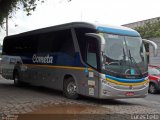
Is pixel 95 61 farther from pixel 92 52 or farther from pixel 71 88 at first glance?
pixel 71 88

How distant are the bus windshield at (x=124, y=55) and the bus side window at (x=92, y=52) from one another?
40cm

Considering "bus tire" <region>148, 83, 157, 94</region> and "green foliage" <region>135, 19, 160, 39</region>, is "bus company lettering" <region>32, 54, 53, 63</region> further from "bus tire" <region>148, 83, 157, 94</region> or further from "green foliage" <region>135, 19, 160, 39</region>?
"green foliage" <region>135, 19, 160, 39</region>

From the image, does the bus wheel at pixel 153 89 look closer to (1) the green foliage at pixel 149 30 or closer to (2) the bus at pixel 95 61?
(2) the bus at pixel 95 61

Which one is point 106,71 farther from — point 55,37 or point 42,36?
point 42,36

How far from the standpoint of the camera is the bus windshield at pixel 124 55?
13.4 m

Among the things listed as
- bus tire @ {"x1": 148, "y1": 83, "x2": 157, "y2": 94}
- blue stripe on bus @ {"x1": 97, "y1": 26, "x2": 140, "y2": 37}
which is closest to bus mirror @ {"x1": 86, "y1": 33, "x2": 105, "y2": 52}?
blue stripe on bus @ {"x1": 97, "y1": 26, "x2": 140, "y2": 37}

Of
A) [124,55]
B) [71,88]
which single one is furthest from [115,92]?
[71,88]

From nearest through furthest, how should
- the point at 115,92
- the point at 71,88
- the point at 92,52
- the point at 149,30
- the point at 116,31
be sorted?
the point at 115,92, the point at 92,52, the point at 116,31, the point at 71,88, the point at 149,30

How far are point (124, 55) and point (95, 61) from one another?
3.82ft

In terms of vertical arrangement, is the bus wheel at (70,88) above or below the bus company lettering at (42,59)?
below

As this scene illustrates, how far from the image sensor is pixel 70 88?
15.0 m

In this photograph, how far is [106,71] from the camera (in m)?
13.2

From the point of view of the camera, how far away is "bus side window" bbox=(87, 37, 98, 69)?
1348 centimetres

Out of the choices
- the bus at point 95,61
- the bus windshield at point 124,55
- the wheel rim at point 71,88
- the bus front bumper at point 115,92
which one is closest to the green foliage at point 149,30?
the bus at point 95,61
